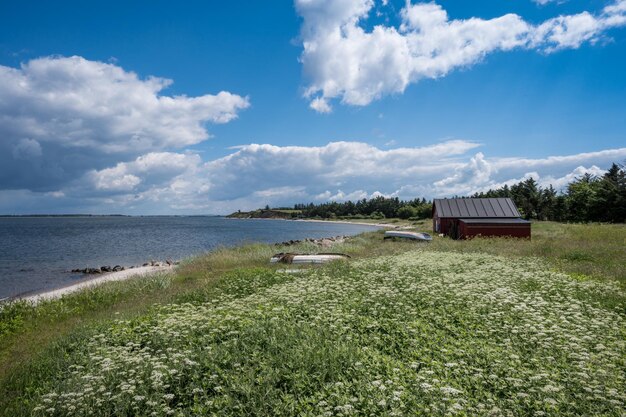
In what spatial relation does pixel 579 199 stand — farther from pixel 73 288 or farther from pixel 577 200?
pixel 73 288

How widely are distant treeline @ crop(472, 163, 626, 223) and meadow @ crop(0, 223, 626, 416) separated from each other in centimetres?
6405

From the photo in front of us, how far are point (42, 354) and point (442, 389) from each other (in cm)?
902

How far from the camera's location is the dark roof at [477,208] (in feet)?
135

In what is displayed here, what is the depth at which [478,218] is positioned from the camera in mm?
40781

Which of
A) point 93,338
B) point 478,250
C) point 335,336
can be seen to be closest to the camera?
point 335,336

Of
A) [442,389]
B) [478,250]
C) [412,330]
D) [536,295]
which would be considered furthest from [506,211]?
[442,389]

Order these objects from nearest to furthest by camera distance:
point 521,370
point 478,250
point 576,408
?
point 576,408, point 521,370, point 478,250

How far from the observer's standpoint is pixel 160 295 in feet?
50.5

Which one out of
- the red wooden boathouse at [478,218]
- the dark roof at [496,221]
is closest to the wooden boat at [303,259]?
the red wooden boathouse at [478,218]

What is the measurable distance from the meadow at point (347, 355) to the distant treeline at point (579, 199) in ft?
210

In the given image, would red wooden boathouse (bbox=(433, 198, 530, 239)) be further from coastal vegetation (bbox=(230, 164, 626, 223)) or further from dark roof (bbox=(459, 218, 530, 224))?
coastal vegetation (bbox=(230, 164, 626, 223))

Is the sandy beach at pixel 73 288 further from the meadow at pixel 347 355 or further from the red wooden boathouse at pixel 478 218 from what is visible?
the red wooden boathouse at pixel 478 218

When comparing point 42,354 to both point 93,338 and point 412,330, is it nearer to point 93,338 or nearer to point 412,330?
point 93,338

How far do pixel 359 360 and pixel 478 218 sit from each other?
38750 mm
